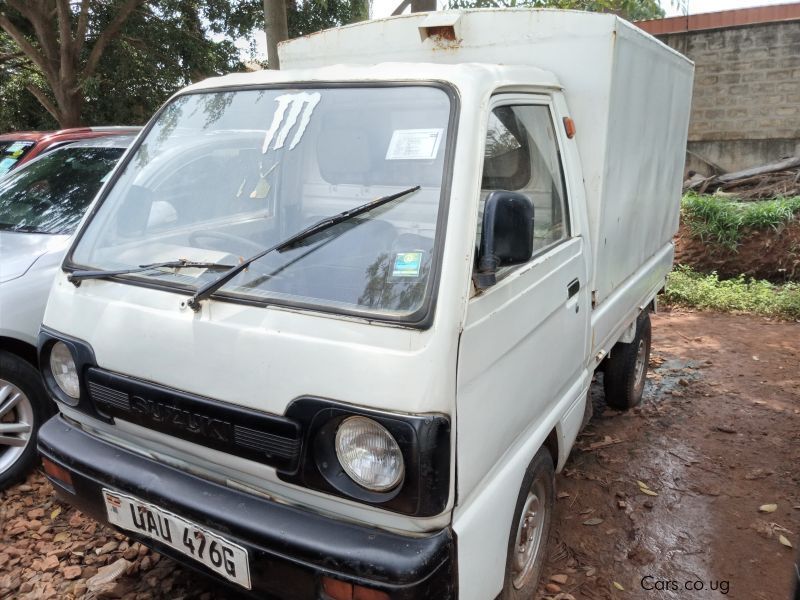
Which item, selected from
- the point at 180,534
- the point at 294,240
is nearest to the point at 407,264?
the point at 294,240

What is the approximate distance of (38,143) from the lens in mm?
5098

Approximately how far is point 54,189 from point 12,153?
1470 millimetres

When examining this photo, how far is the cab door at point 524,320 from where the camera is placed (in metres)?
1.90

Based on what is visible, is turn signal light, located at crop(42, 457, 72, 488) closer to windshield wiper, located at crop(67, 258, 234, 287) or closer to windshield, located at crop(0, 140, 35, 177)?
windshield wiper, located at crop(67, 258, 234, 287)

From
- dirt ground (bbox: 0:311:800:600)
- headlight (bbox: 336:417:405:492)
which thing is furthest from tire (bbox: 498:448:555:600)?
headlight (bbox: 336:417:405:492)

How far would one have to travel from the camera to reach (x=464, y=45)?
2.97 m

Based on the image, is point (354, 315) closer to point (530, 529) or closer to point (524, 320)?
point (524, 320)

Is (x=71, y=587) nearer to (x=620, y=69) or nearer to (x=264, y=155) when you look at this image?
(x=264, y=155)

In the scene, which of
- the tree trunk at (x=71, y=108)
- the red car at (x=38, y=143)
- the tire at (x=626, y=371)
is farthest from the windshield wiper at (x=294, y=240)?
the tree trunk at (x=71, y=108)

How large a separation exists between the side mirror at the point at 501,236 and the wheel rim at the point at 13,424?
261 cm

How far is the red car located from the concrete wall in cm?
953

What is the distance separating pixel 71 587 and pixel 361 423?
1.83 metres

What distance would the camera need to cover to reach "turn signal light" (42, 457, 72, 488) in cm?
230

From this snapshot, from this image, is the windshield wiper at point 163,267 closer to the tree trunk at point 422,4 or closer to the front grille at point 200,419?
the front grille at point 200,419
